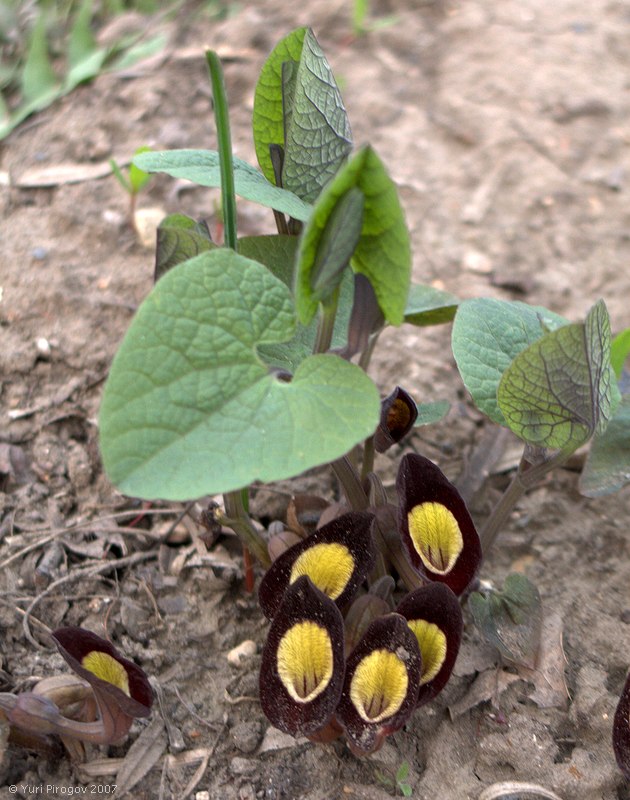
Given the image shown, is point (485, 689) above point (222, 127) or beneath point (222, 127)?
beneath

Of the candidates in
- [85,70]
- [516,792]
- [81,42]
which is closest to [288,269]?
[516,792]

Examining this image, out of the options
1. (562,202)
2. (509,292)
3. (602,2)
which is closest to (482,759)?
(509,292)

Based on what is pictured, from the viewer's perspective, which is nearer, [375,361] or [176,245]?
[176,245]

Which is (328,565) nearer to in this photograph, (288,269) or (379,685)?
(379,685)

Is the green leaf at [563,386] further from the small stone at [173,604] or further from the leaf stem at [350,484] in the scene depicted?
the small stone at [173,604]

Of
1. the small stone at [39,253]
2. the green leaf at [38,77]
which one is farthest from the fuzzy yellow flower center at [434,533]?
the green leaf at [38,77]

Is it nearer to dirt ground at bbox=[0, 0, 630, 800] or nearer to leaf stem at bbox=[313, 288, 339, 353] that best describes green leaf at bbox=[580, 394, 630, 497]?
dirt ground at bbox=[0, 0, 630, 800]

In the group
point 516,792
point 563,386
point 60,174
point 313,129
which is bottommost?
point 516,792
